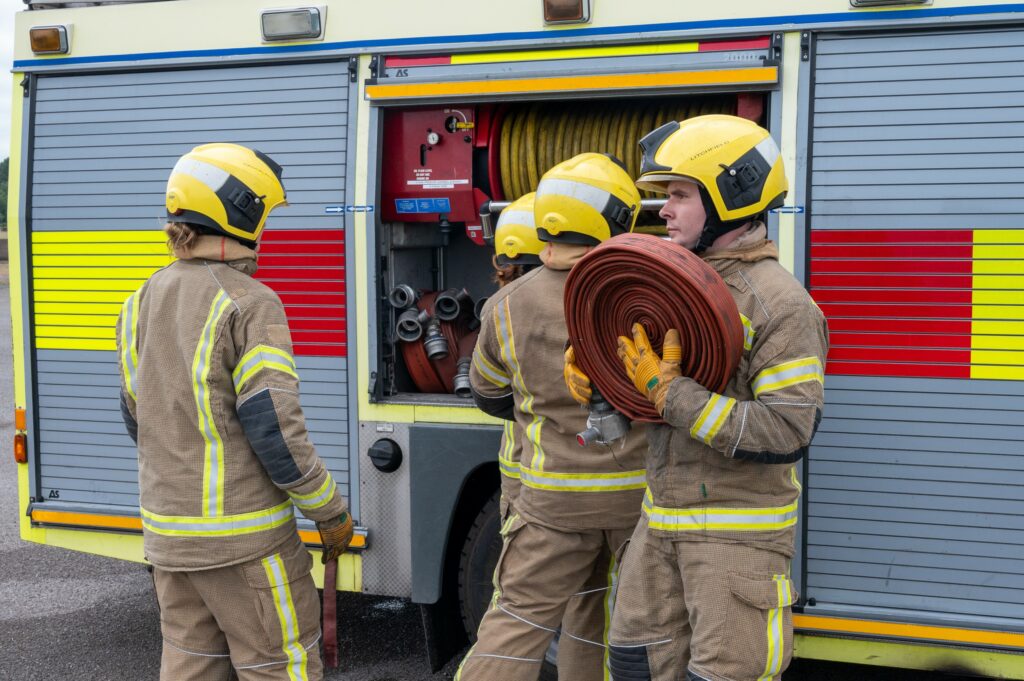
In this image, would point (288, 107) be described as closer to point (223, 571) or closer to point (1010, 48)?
point (223, 571)

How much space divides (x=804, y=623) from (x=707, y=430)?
1.47 metres

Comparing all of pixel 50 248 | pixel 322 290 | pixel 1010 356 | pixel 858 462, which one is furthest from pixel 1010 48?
pixel 50 248

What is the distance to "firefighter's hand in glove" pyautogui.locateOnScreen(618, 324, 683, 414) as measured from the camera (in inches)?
114

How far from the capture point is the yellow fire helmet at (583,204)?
358cm

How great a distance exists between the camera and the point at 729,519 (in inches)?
114

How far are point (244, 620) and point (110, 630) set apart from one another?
7.95 ft

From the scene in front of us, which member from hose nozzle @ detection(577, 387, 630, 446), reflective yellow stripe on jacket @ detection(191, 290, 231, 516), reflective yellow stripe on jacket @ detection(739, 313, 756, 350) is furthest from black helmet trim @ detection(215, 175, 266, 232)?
reflective yellow stripe on jacket @ detection(739, 313, 756, 350)

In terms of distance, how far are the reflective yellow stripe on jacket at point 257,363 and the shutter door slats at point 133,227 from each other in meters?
1.25

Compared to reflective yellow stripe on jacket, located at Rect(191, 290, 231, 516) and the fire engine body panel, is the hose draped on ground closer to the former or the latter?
the fire engine body panel

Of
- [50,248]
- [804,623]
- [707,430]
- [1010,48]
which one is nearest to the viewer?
[707,430]

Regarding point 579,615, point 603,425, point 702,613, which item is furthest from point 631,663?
point 579,615

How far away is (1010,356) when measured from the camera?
3.69 meters

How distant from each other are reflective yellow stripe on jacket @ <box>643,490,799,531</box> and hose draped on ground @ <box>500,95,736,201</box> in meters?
1.91

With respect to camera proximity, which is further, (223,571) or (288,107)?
(288,107)
